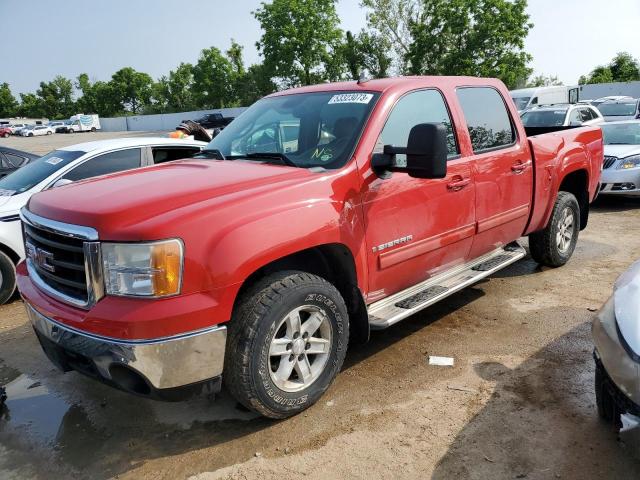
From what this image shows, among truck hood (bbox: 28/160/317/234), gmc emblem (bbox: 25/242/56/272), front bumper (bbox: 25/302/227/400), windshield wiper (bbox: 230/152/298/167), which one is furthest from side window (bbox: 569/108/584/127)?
gmc emblem (bbox: 25/242/56/272)

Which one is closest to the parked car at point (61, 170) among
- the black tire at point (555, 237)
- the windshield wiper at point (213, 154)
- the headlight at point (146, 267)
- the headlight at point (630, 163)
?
the windshield wiper at point (213, 154)

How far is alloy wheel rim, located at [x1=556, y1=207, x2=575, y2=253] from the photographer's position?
5508 millimetres

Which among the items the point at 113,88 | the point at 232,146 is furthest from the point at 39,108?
the point at 232,146

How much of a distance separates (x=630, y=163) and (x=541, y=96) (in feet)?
49.1

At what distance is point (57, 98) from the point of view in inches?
3691

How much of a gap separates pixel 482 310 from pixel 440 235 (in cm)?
120

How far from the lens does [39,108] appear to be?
313 ft

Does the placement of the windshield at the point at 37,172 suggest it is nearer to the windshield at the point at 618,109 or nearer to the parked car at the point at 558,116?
the parked car at the point at 558,116

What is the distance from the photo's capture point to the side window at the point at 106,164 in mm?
5697

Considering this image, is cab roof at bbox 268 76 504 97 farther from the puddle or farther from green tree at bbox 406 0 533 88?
green tree at bbox 406 0 533 88

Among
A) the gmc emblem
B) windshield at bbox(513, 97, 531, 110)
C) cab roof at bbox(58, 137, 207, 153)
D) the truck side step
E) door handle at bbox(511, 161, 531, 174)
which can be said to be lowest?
the truck side step

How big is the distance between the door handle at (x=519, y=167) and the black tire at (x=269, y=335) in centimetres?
224

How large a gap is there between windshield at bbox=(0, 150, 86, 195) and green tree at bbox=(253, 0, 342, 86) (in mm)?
46050

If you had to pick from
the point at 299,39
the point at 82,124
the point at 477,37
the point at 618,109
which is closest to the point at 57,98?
the point at 82,124
